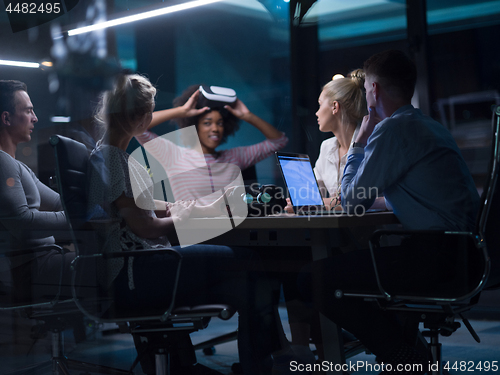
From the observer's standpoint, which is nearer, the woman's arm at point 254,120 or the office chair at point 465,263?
the office chair at point 465,263

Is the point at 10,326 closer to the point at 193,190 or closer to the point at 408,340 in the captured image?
the point at 193,190

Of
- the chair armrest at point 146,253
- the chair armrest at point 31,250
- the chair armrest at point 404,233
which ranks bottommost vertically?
the chair armrest at point 31,250

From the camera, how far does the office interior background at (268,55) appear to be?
7.26 ft

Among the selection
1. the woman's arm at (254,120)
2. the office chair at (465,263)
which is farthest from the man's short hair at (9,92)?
the office chair at (465,263)

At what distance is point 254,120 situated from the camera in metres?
3.15

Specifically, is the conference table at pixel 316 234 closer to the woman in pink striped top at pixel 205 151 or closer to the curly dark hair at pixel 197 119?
the woman in pink striped top at pixel 205 151

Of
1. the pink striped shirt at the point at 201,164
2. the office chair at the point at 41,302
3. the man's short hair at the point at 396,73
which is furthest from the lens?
the pink striped shirt at the point at 201,164

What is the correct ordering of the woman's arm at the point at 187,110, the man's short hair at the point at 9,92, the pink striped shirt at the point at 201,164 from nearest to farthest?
the man's short hair at the point at 9,92, the pink striped shirt at the point at 201,164, the woman's arm at the point at 187,110

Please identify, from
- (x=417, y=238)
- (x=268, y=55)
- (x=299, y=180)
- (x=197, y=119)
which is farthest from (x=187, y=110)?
(x=417, y=238)

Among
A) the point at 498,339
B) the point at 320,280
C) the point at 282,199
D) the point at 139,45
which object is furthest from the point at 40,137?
the point at 498,339

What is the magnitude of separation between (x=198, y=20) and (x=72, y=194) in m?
2.03

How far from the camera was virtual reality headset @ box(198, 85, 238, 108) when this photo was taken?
307 centimetres

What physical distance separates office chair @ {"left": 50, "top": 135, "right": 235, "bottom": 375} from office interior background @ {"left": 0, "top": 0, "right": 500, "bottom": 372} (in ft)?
2.06

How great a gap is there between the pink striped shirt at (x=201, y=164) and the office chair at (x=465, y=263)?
4.38 ft
